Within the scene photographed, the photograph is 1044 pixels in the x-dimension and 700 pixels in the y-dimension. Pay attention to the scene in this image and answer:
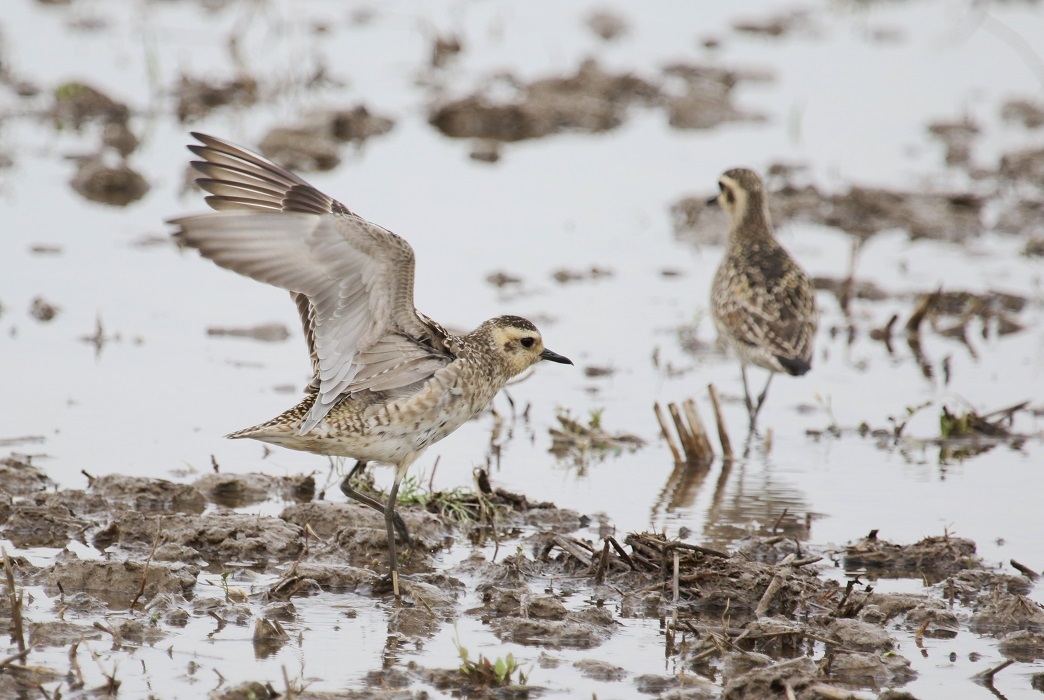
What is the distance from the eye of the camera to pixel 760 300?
1031cm

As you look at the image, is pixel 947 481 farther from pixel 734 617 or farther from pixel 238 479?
pixel 238 479

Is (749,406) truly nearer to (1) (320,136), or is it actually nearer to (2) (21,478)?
(2) (21,478)

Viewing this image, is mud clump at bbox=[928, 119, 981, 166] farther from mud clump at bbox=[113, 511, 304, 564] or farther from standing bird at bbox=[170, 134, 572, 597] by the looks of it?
mud clump at bbox=[113, 511, 304, 564]

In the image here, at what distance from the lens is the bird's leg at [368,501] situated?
729 centimetres

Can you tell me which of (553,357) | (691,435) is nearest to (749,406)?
(691,435)

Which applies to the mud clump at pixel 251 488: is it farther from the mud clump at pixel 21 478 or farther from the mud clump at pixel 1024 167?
the mud clump at pixel 1024 167

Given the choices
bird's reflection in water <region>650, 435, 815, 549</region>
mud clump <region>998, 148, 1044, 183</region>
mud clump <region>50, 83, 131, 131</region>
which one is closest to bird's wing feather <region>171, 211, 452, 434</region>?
bird's reflection in water <region>650, 435, 815, 549</region>

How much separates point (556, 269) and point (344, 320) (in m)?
5.47

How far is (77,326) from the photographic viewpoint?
10.4 meters

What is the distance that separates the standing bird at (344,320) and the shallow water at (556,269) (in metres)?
0.73

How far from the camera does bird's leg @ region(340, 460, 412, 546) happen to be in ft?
23.9

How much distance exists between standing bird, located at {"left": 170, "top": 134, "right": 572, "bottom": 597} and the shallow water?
0.73m

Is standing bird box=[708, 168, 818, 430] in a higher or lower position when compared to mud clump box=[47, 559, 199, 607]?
higher

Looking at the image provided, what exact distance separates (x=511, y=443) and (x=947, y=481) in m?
2.61
